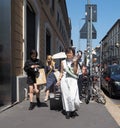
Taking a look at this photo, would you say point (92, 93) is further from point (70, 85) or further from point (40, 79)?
point (70, 85)

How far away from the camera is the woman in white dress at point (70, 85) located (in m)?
9.62

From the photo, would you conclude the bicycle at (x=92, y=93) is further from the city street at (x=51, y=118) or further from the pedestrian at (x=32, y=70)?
the pedestrian at (x=32, y=70)

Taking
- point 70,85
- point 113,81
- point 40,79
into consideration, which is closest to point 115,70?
point 113,81

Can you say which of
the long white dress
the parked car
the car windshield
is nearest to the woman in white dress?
the long white dress

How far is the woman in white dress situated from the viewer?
9.62 m

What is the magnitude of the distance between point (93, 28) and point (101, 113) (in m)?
5.47

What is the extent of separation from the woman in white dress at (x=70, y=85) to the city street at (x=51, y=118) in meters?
0.32

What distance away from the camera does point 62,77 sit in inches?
387

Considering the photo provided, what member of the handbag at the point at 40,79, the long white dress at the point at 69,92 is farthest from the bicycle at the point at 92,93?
the long white dress at the point at 69,92

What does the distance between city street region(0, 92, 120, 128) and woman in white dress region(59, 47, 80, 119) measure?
12.4 inches

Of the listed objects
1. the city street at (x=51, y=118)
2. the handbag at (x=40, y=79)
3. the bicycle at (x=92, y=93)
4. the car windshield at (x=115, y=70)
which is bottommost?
the city street at (x=51, y=118)

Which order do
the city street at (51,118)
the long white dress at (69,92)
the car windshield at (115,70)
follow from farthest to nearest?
the car windshield at (115,70), the long white dress at (69,92), the city street at (51,118)

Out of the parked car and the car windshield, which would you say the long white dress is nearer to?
the parked car

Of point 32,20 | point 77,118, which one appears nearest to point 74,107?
point 77,118
